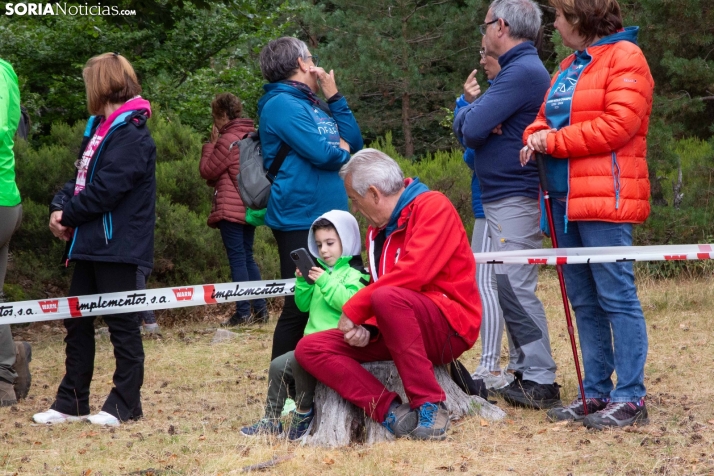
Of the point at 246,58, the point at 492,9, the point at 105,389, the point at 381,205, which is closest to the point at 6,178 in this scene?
the point at 105,389

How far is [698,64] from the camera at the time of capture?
9.40 meters

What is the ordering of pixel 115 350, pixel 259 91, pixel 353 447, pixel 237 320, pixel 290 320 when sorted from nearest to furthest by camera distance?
1. pixel 353 447
2. pixel 290 320
3. pixel 115 350
4. pixel 237 320
5. pixel 259 91

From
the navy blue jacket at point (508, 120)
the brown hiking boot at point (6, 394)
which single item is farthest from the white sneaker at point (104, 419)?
the navy blue jacket at point (508, 120)

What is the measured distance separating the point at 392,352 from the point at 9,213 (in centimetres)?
275

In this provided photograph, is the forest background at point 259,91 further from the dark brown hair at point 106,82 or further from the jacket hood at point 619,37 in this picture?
the jacket hood at point 619,37

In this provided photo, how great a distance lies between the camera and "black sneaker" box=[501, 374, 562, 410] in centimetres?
486

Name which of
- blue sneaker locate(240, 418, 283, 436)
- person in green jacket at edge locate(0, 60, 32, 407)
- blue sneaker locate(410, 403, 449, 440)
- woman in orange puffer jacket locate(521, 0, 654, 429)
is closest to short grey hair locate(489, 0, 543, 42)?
woman in orange puffer jacket locate(521, 0, 654, 429)

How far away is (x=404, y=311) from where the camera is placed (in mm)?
4105

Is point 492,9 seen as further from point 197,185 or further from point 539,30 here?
point 197,185

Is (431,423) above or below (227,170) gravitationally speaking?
below

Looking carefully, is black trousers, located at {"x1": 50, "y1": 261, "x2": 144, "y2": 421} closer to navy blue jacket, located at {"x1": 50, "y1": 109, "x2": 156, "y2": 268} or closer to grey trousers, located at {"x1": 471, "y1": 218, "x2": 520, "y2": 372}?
navy blue jacket, located at {"x1": 50, "y1": 109, "x2": 156, "y2": 268}

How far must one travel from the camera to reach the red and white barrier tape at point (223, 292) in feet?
14.2

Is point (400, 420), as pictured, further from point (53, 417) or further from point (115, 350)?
point (53, 417)

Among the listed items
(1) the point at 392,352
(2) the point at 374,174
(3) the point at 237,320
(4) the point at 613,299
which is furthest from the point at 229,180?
(4) the point at 613,299
